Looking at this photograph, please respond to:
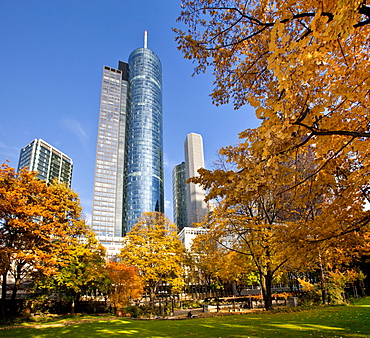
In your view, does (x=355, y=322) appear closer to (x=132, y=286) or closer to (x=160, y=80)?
(x=132, y=286)

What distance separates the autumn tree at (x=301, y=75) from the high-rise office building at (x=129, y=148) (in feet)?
364

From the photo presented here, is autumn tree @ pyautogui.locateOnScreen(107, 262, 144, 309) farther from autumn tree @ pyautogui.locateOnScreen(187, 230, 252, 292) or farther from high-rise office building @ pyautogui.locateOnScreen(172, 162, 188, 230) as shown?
high-rise office building @ pyautogui.locateOnScreen(172, 162, 188, 230)

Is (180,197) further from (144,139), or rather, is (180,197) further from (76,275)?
(76,275)

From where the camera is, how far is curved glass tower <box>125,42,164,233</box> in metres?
119

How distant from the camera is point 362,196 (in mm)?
5844

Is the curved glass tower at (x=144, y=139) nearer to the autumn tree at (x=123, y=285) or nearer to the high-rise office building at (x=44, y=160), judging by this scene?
the high-rise office building at (x=44, y=160)

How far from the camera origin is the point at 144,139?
424ft

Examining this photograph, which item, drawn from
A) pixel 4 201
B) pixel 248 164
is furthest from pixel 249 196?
pixel 4 201

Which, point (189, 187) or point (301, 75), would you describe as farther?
point (189, 187)

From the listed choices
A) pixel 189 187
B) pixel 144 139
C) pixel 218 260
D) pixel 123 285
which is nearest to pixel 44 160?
pixel 144 139

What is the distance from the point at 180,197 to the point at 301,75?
470 ft

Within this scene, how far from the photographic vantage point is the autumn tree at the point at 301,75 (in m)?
2.75

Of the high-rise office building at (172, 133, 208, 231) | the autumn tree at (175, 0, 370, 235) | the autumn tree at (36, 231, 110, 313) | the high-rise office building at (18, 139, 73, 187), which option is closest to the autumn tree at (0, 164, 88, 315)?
the autumn tree at (36, 231, 110, 313)

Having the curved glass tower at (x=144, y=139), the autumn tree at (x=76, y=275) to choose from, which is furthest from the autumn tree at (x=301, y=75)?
the curved glass tower at (x=144, y=139)
